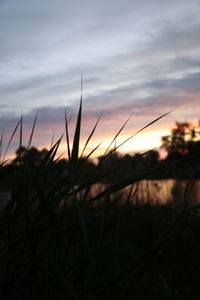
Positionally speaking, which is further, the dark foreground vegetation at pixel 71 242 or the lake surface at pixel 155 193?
the lake surface at pixel 155 193

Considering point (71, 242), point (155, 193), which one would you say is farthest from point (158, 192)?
point (71, 242)

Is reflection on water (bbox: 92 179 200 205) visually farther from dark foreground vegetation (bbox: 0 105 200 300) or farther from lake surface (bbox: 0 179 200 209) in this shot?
dark foreground vegetation (bbox: 0 105 200 300)

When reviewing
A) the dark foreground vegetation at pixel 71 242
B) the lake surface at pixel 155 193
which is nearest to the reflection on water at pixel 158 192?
the lake surface at pixel 155 193

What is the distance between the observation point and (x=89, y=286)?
2.57 ft

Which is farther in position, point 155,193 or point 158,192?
point 158,192

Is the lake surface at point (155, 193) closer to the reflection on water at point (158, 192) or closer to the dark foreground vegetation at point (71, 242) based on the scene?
the reflection on water at point (158, 192)

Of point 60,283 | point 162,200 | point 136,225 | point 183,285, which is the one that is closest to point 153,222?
point 136,225

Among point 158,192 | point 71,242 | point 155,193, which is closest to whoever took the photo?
point 71,242

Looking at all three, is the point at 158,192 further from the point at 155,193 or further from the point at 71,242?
the point at 71,242

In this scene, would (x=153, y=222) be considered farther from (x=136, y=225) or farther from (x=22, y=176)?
(x=22, y=176)

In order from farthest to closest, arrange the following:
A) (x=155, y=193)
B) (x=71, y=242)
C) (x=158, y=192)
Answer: (x=158, y=192), (x=155, y=193), (x=71, y=242)

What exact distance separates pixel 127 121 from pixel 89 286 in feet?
1.49

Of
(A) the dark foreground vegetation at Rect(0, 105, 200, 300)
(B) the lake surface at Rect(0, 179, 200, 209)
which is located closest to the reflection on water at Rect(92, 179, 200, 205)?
(B) the lake surface at Rect(0, 179, 200, 209)

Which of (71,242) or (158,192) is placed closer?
(71,242)
